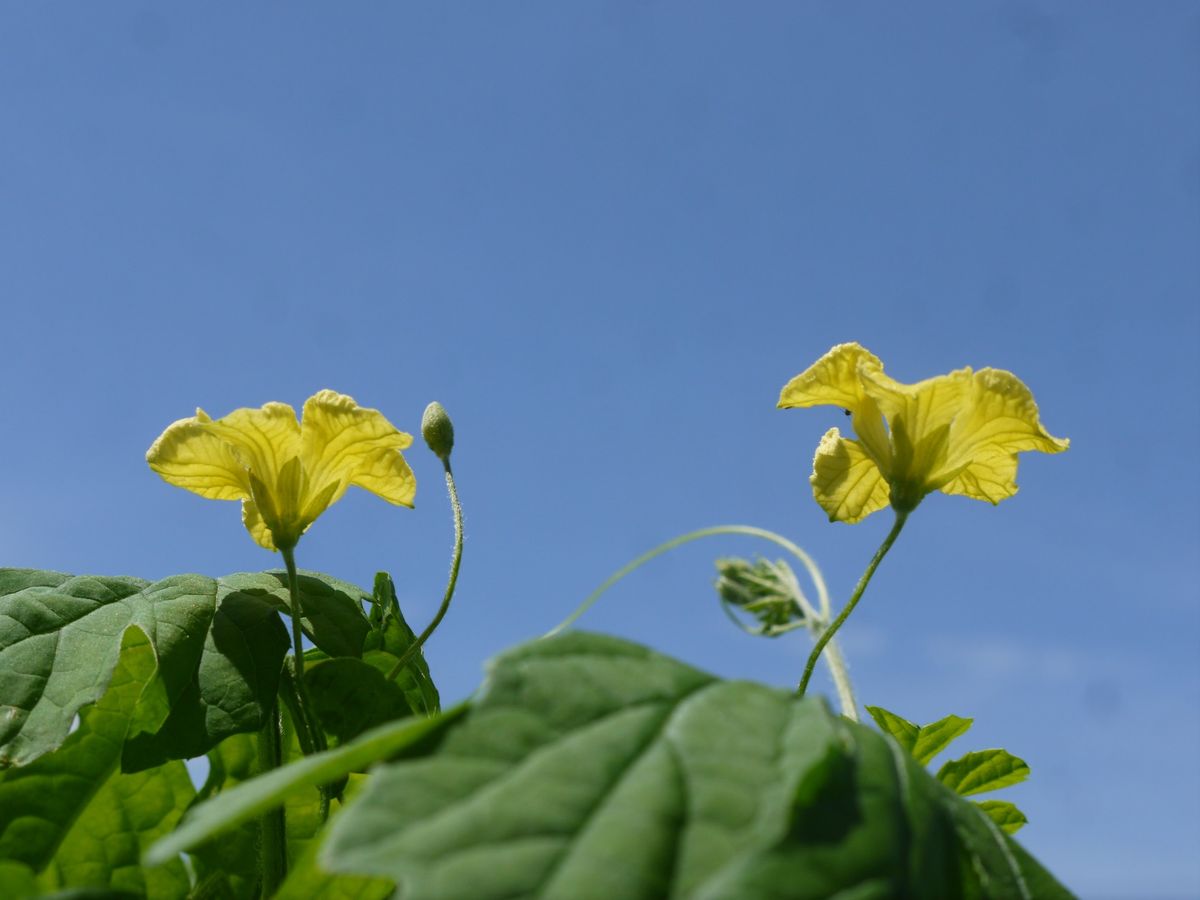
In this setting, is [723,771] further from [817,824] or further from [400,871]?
[400,871]

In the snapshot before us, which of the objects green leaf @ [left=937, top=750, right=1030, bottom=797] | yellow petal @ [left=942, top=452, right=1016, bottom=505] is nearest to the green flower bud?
yellow petal @ [left=942, top=452, right=1016, bottom=505]

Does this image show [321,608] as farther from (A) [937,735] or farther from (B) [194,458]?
(A) [937,735]

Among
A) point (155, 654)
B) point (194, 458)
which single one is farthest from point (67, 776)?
point (194, 458)

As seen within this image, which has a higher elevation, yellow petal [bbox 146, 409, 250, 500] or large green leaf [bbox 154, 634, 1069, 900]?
yellow petal [bbox 146, 409, 250, 500]

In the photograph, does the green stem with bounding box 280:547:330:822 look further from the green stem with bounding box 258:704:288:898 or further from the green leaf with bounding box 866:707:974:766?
the green leaf with bounding box 866:707:974:766

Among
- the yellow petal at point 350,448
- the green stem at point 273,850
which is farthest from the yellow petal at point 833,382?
the green stem at point 273,850

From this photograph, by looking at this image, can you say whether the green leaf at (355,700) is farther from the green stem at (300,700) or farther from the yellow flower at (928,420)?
the yellow flower at (928,420)
